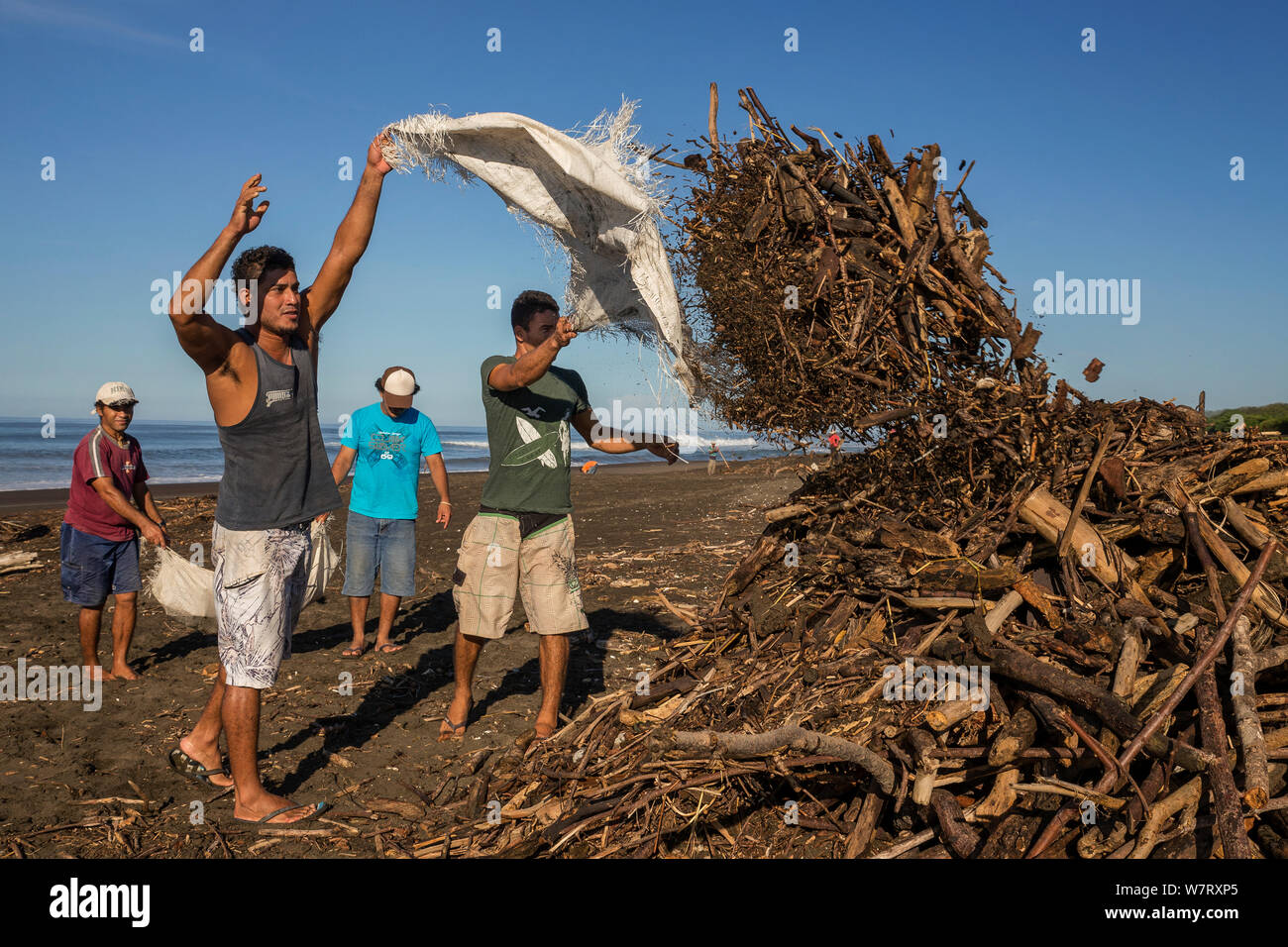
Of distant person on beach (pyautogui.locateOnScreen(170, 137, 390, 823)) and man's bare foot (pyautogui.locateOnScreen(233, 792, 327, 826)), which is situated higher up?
distant person on beach (pyautogui.locateOnScreen(170, 137, 390, 823))

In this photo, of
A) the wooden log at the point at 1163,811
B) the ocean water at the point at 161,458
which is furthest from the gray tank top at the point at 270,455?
the ocean water at the point at 161,458

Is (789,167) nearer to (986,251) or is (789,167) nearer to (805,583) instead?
(986,251)

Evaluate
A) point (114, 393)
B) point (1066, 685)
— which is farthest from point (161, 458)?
point (1066, 685)

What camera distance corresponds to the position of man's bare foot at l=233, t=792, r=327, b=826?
146 inches

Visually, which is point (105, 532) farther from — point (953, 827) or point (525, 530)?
point (953, 827)

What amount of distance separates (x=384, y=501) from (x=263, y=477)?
2956mm

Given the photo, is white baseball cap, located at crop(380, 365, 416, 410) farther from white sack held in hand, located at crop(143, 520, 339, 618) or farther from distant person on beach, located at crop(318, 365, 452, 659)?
white sack held in hand, located at crop(143, 520, 339, 618)

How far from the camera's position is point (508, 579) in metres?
4.68

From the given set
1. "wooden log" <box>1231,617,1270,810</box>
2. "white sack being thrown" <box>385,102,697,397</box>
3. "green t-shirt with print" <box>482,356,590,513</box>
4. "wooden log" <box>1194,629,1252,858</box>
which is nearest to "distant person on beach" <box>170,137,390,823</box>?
"white sack being thrown" <box>385,102,697,397</box>

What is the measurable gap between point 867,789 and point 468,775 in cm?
217

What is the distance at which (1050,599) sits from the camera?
336 cm

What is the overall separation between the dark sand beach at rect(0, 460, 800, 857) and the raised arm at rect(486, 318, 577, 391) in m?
1.31

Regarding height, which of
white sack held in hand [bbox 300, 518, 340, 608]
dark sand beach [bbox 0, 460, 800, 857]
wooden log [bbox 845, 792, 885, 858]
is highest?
white sack held in hand [bbox 300, 518, 340, 608]

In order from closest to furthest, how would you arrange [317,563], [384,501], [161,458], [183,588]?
[317,563]
[183,588]
[384,501]
[161,458]
